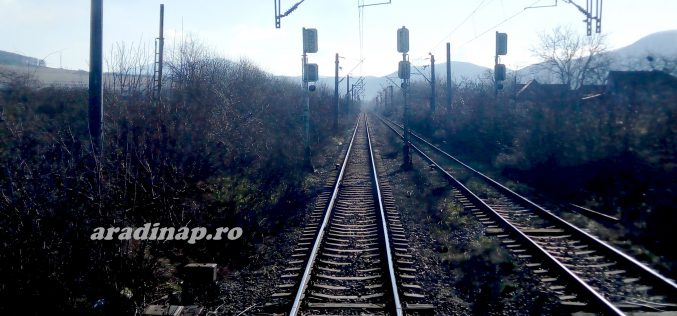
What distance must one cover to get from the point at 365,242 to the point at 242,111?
15879 mm

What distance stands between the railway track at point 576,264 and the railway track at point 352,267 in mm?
1852

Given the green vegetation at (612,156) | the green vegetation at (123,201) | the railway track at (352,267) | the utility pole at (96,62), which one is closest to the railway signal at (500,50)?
the green vegetation at (612,156)

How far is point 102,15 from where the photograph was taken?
318 inches

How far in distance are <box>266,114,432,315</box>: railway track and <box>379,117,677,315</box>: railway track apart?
1852 millimetres

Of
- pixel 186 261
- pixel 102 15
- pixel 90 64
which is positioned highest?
pixel 102 15

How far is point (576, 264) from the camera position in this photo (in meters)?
7.35

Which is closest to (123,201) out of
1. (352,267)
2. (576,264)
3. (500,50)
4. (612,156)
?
(352,267)

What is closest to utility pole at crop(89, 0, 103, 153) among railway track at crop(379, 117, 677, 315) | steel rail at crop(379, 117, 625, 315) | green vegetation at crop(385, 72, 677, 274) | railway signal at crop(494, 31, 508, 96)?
railway track at crop(379, 117, 677, 315)

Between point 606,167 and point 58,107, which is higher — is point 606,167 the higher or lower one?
the lower one

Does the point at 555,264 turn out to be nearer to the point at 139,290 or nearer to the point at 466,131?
the point at 139,290

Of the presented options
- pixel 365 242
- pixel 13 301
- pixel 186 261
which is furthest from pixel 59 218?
pixel 365 242

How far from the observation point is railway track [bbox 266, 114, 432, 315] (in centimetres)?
560

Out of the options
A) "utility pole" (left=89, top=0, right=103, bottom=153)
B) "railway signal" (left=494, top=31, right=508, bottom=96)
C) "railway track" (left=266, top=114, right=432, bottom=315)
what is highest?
"railway signal" (left=494, top=31, right=508, bottom=96)

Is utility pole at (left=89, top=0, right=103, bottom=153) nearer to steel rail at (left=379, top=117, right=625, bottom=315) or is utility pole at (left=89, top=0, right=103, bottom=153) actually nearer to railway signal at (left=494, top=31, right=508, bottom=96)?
steel rail at (left=379, top=117, right=625, bottom=315)
